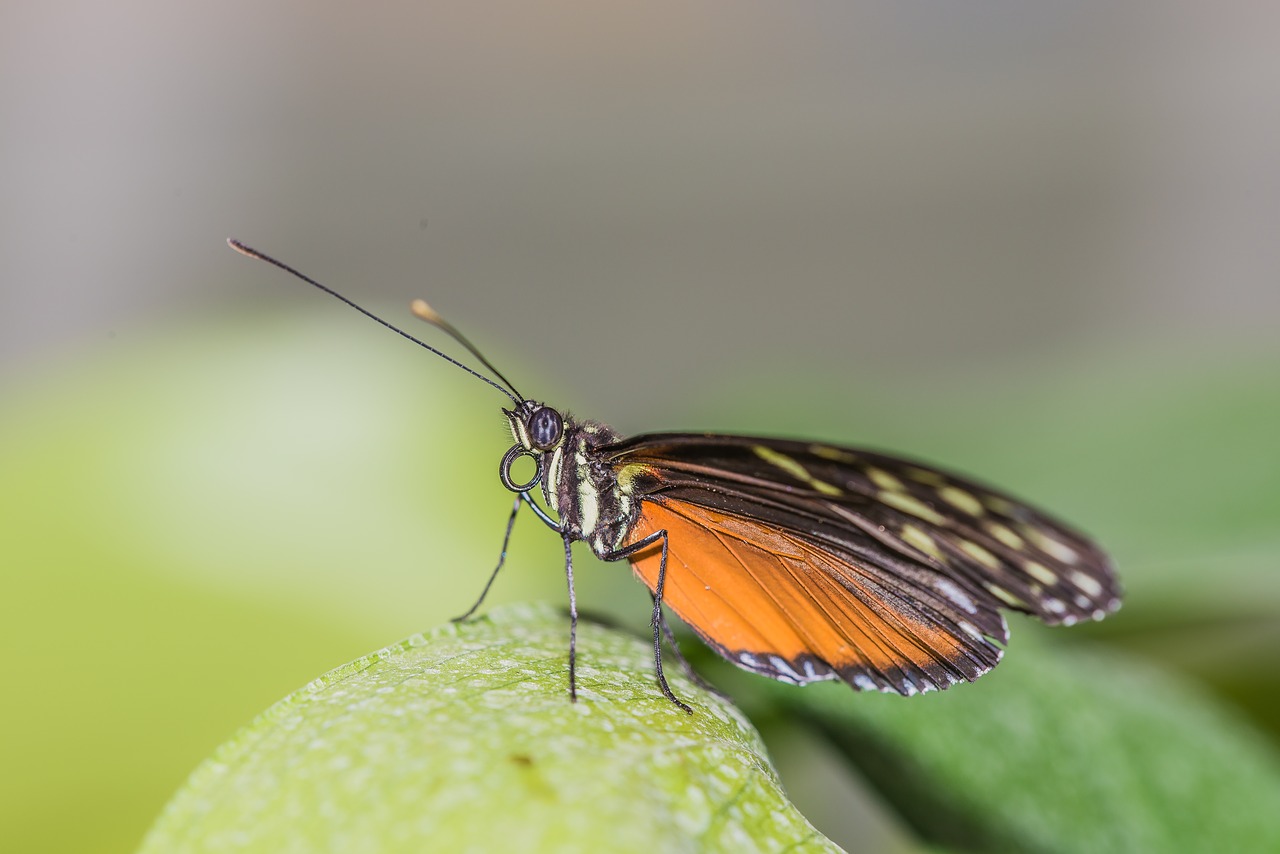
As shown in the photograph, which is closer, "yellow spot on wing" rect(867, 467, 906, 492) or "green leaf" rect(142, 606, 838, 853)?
"green leaf" rect(142, 606, 838, 853)

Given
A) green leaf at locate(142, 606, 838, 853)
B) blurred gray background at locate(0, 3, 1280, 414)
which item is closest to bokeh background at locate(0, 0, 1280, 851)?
blurred gray background at locate(0, 3, 1280, 414)

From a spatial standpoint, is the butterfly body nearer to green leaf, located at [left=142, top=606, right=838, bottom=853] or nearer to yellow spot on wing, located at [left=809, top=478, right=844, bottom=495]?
yellow spot on wing, located at [left=809, top=478, right=844, bottom=495]

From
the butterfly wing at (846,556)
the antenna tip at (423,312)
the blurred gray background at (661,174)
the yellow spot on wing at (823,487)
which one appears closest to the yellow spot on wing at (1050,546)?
the butterfly wing at (846,556)

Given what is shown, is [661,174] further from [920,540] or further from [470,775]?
[470,775]

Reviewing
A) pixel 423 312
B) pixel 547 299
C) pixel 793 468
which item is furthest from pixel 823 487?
pixel 547 299

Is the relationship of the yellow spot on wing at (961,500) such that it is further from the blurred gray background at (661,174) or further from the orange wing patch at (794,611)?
the blurred gray background at (661,174)

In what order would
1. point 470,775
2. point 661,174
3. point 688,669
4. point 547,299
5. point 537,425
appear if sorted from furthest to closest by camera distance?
point 661,174 < point 547,299 < point 537,425 < point 688,669 < point 470,775

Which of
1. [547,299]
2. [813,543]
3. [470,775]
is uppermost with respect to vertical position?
[547,299]

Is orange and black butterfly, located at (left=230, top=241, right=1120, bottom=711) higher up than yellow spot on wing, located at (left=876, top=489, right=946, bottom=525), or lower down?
lower down
